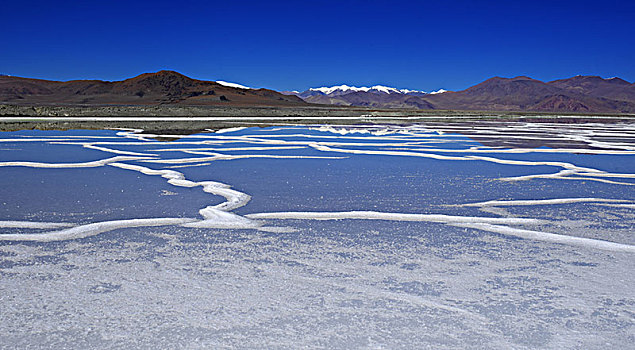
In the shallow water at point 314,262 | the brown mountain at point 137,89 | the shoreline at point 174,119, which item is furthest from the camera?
the brown mountain at point 137,89

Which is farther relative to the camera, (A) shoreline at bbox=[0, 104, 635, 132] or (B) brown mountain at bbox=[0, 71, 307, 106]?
(B) brown mountain at bbox=[0, 71, 307, 106]

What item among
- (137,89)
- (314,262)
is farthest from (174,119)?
(137,89)

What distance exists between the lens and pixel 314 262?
317 centimetres

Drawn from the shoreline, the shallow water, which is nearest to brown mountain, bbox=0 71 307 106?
the shoreline

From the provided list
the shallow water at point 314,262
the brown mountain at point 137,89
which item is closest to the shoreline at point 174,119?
the shallow water at point 314,262

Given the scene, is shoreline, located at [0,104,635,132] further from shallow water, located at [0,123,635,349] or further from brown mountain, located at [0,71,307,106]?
brown mountain, located at [0,71,307,106]

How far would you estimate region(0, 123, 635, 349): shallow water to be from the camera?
7.51 feet

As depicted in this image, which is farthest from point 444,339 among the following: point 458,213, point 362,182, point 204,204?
point 362,182

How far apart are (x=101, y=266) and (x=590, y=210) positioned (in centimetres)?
357

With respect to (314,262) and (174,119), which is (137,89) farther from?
(314,262)

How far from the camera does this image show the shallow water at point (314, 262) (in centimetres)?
229

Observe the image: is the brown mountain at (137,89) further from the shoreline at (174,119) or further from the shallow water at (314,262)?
the shallow water at (314,262)

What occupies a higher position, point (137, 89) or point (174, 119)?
point (137, 89)

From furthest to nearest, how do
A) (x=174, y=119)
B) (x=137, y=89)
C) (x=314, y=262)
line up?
(x=137, y=89)
(x=174, y=119)
(x=314, y=262)
